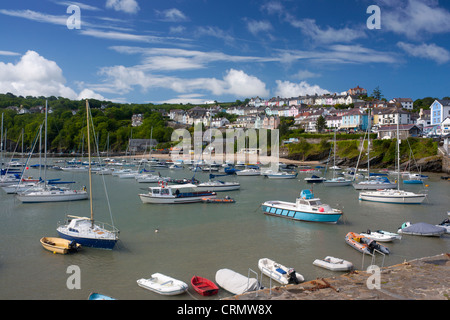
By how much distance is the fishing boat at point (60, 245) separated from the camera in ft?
62.7

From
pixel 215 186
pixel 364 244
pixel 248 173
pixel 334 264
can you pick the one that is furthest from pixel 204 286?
pixel 248 173

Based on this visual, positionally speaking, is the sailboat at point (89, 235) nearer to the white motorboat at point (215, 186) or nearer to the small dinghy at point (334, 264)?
the small dinghy at point (334, 264)

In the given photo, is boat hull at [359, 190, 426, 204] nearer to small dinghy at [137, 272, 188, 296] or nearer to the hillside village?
the hillside village

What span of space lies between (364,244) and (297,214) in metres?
7.86

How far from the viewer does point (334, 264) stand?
17.0 metres

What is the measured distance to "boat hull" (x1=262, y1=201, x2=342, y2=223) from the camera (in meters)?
26.3

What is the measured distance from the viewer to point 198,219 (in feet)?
93.4

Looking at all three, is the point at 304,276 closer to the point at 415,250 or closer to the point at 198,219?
the point at 415,250

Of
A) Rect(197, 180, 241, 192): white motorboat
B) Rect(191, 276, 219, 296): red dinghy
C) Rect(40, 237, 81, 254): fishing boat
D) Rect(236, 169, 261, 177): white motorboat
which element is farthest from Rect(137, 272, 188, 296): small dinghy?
Rect(236, 169, 261, 177): white motorboat

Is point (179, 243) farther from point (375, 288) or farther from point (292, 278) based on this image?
point (375, 288)

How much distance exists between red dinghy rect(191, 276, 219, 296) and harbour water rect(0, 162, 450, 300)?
36 cm

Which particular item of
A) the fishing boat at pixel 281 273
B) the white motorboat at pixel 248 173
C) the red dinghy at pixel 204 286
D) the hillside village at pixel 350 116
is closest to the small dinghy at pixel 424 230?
the fishing boat at pixel 281 273

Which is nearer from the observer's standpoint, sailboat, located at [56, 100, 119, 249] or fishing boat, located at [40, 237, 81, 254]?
fishing boat, located at [40, 237, 81, 254]
